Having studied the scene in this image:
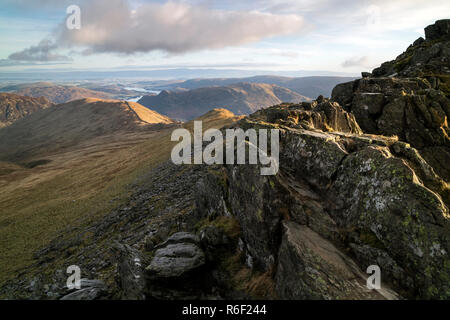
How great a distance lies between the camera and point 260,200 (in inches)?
612

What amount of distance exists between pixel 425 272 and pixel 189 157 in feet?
150

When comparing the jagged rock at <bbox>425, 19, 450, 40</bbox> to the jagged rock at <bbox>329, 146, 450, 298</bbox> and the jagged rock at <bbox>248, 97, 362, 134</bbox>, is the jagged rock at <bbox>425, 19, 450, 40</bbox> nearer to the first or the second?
the jagged rock at <bbox>248, 97, 362, 134</bbox>

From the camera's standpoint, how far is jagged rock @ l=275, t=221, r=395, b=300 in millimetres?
11445

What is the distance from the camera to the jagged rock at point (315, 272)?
11445mm

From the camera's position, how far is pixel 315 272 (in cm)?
1187

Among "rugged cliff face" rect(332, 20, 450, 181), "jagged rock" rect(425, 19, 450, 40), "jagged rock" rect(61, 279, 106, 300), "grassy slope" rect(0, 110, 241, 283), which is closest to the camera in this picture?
"jagged rock" rect(61, 279, 106, 300)

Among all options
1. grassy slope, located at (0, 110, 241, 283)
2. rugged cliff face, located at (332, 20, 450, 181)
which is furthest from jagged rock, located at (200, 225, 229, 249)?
grassy slope, located at (0, 110, 241, 283)

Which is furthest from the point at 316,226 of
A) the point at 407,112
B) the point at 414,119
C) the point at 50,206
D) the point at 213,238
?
the point at 50,206

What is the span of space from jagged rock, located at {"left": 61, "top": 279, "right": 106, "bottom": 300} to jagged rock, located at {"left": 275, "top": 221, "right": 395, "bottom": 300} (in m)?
12.2

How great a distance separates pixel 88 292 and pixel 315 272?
15.0 metres

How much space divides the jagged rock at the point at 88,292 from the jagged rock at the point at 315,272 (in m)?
12.2

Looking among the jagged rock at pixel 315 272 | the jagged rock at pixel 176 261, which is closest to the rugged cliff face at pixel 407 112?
the jagged rock at pixel 315 272

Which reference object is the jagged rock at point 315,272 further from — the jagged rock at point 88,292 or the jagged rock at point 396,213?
the jagged rock at point 88,292
